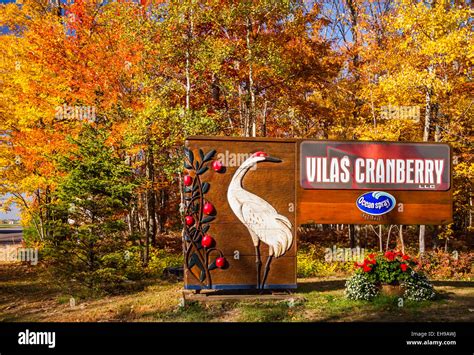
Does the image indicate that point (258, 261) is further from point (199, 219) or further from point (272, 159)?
point (272, 159)

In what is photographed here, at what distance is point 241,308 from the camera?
10594mm

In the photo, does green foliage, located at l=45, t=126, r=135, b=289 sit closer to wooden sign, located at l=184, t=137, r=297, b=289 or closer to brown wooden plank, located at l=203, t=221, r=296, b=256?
wooden sign, located at l=184, t=137, r=297, b=289

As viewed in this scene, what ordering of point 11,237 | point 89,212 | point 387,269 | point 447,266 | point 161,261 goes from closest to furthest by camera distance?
point 387,269 < point 89,212 < point 447,266 < point 161,261 < point 11,237

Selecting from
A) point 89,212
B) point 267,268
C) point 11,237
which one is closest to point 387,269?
point 267,268

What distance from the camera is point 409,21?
53.1 ft

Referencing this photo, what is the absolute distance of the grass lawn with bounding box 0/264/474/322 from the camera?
9.91m

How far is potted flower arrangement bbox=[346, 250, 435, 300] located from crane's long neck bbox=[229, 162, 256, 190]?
404 centimetres

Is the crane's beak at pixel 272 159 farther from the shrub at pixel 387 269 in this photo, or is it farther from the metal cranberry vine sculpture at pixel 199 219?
the shrub at pixel 387 269

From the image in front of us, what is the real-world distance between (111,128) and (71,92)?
2792mm

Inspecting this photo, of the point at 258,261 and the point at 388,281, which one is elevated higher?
the point at 258,261

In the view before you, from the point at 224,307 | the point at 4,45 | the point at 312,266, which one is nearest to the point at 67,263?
the point at 224,307

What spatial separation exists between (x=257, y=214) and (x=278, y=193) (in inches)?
30.7
